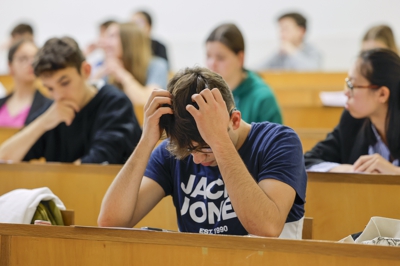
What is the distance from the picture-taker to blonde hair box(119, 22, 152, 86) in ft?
13.4

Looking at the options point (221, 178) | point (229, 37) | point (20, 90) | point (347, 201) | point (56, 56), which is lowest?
point (347, 201)

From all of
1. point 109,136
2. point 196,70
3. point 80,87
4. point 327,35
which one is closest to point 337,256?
point 196,70

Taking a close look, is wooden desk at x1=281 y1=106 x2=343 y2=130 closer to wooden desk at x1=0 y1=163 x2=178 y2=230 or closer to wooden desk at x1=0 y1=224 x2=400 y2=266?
wooden desk at x1=0 y1=163 x2=178 y2=230

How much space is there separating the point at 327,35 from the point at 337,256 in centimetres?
567

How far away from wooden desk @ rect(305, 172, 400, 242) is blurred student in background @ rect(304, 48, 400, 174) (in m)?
0.18

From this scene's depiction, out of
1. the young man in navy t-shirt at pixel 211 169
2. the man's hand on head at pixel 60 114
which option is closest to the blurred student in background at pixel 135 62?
the man's hand on head at pixel 60 114

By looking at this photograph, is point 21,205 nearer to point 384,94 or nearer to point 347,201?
point 347,201

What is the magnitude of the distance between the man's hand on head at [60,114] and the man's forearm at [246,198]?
120cm

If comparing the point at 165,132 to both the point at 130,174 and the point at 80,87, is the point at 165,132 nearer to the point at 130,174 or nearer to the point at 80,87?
the point at 130,174

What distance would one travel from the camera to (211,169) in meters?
1.78

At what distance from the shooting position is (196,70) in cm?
165

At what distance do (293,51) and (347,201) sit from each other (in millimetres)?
3933

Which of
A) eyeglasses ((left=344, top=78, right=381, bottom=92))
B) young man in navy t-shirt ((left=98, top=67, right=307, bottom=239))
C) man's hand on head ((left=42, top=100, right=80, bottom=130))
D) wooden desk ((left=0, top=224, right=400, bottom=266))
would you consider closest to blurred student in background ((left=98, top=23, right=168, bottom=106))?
man's hand on head ((left=42, top=100, right=80, bottom=130))

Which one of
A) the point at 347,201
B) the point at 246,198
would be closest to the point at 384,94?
the point at 347,201
